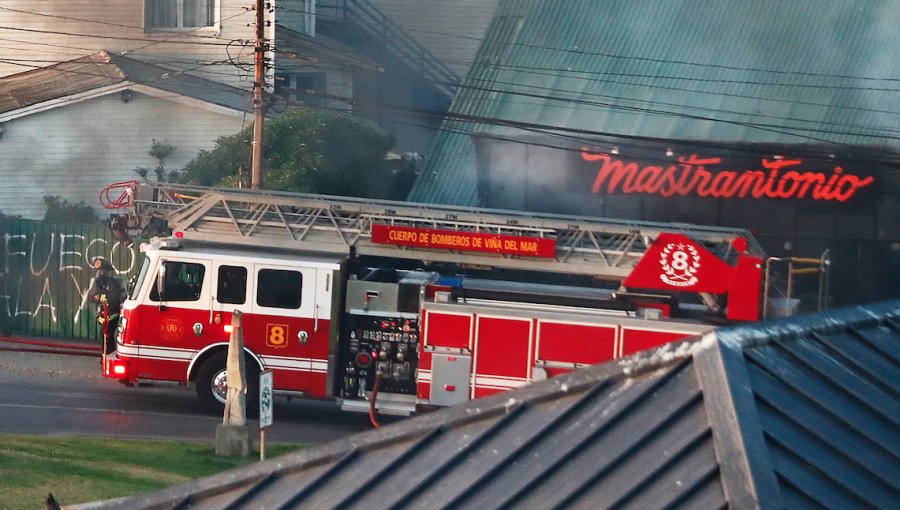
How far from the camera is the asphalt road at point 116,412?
12.7 metres

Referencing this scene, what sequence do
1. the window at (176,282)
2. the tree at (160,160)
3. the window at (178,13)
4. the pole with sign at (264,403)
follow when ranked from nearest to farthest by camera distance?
1. the pole with sign at (264,403)
2. the window at (176,282)
3. the tree at (160,160)
4. the window at (178,13)

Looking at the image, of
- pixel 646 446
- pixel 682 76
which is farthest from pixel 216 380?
pixel 682 76

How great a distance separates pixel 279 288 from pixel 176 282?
126 cm

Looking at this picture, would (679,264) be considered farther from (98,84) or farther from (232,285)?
(98,84)

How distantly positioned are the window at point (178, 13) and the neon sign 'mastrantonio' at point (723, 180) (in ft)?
39.6

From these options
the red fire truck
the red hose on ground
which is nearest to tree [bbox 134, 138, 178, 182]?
the red fire truck

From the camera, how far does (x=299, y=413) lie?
47.6ft

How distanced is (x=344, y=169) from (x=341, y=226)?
35.7 ft

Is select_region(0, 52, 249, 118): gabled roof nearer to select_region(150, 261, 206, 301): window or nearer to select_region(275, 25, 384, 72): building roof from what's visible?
select_region(275, 25, 384, 72): building roof

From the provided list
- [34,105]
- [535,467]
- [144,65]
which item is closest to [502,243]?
[535,467]

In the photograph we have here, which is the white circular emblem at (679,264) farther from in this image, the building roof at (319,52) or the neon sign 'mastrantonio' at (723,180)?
the building roof at (319,52)

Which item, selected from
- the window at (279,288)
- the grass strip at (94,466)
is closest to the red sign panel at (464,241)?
the window at (279,288)

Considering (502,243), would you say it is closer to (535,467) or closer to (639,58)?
(535,467)

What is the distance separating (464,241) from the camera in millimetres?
13109
